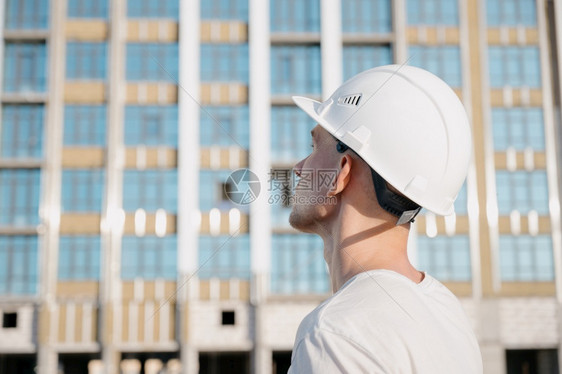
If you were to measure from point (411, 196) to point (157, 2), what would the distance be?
87.8 feet

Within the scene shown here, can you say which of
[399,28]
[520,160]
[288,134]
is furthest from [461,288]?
[399,28]

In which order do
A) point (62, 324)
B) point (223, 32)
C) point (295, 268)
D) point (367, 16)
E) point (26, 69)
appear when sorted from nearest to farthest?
point (62, 324), point (295, 268), point (26, 69), point (223, 32), point (367, 16)

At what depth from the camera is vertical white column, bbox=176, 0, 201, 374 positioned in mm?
24844

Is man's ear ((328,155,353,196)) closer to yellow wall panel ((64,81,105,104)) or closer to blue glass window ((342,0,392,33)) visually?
yellow wall panel ((64,81,105,104))

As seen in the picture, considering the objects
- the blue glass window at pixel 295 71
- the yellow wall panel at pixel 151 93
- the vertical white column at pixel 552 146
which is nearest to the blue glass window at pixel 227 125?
the yellow wall panel at pixel 151 93

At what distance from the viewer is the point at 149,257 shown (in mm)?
25391

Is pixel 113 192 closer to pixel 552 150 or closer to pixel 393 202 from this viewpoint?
pixel 552 150

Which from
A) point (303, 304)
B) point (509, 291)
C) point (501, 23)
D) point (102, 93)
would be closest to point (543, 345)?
point (509, 291)

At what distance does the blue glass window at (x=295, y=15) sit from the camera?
1086 inches

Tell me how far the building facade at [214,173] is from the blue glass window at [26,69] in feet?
0.24

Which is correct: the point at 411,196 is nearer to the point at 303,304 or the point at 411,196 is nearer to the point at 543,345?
the point at 303,304

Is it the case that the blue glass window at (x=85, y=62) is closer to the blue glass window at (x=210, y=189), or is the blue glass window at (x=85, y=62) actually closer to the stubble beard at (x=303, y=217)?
the blue glass window at (x=210, y=189)

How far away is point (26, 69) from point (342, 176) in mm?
27129

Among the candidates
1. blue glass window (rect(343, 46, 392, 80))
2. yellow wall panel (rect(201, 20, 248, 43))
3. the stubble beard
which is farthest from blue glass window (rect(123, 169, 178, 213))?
the stubble beard
